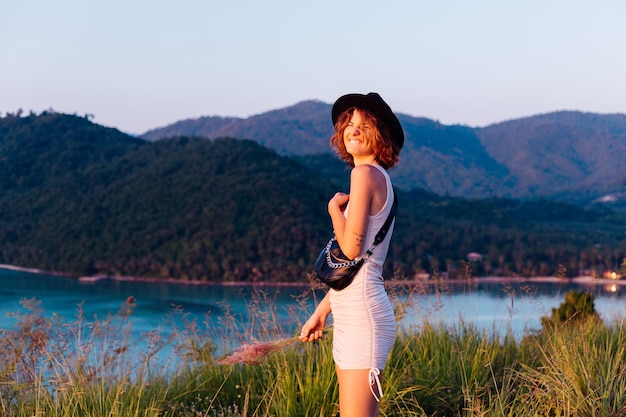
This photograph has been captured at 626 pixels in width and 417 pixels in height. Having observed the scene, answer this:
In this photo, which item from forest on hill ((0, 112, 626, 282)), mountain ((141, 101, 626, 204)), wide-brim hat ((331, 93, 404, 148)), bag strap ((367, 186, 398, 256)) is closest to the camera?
bag strap ((367, 186, 398, 256))

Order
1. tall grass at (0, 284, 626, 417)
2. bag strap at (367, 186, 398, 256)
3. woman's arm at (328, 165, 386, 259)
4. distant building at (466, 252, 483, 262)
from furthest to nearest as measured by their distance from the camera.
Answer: distant building at (466, 252, 483, 262), tall grass at (0, 284, 626, 417), bag strap at (367, 186, 398, 256), woman's arm at (328, 165, 386, 259)

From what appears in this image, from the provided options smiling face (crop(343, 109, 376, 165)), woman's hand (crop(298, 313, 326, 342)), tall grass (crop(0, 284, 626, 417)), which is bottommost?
tall grass (crop(0, 284, 626, 417))

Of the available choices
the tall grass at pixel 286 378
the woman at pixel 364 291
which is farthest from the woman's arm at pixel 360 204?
the tall grass at pixel 286 378

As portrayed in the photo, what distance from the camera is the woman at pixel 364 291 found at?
2.50 m

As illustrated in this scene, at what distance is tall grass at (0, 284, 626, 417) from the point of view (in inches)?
147

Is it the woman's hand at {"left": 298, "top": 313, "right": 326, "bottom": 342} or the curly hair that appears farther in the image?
the woman's hand at {"left": 298, "top": 313, "right": 326, "bottom": 342}

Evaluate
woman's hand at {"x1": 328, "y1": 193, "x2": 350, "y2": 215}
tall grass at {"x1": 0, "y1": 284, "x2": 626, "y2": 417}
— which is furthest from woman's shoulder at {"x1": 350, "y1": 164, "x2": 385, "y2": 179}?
tall grass at {"x1": 0, "y1": 284, "x2": 626, "y2": 417}

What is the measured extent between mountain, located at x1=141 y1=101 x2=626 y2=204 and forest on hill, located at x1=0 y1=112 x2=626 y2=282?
35.8m

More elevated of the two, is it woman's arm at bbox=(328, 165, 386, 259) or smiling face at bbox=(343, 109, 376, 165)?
smiling face at bbox=(343, 109, 376, 165)

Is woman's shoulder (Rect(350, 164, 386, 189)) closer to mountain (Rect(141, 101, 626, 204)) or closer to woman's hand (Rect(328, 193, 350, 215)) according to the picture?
woman's hand (Rect(328, 193, 350, 215))

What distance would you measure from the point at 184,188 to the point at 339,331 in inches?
2020

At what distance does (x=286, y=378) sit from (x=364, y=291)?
158cm

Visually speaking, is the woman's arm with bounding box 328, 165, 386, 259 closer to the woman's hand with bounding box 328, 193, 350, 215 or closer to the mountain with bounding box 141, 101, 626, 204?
the woman's hand with bounding box 328, 193, 350, 215

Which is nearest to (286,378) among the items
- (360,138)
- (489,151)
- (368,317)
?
(368,317)
